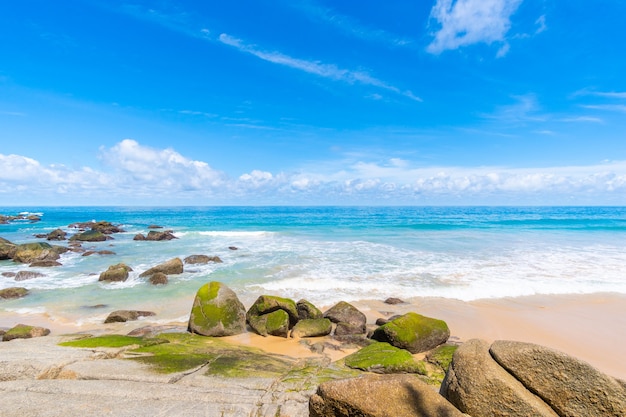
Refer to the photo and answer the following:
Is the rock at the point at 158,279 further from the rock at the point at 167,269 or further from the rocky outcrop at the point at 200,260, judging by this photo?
the rocky outcrop at the point at 200,260

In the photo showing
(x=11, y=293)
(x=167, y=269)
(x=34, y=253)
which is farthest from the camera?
(x=34, y=253)

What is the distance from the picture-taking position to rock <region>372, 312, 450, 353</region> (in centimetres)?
871

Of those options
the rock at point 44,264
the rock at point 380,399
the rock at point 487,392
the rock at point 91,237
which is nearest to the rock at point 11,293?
the rock at point 44,264

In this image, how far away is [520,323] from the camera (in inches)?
441

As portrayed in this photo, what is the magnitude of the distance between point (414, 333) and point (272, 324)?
4.36m

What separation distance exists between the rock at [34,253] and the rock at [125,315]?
55.4 ft

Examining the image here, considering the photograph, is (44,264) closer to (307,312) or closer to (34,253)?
(34,253)

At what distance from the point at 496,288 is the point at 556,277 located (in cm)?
463

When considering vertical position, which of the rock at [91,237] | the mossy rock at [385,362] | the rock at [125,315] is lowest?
the rock at [91,237]

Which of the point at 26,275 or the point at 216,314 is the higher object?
the point at 216,314

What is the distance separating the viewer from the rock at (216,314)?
986 cm

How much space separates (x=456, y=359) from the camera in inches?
177

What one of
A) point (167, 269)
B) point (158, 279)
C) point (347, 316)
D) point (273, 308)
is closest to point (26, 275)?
point (167, 269)

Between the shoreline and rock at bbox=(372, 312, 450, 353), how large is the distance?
1128mm
